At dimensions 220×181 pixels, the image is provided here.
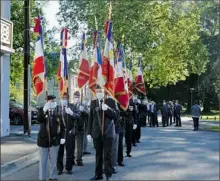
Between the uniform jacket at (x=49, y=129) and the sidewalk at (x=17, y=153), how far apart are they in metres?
1.63

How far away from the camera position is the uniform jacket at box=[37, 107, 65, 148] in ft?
30.9

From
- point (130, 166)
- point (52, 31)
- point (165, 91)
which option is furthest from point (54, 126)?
point (165, 91)

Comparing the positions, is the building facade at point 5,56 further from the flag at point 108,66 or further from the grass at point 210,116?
the grass at point 210,116

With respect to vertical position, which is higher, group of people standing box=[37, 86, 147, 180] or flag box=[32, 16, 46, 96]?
flag box=[32, 16, 46, 96]

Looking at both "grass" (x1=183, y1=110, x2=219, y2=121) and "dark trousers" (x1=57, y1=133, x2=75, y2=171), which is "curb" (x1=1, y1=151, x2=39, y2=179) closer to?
"dark trousers" (x1=57, y1=133, x2=75, y2=171)

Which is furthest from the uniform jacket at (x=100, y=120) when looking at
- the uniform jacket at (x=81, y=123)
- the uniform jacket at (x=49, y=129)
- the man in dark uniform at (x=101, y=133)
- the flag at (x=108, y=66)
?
the uniform jacket at (x=81, y=123)

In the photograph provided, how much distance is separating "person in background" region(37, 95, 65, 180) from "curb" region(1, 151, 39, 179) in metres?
1.32

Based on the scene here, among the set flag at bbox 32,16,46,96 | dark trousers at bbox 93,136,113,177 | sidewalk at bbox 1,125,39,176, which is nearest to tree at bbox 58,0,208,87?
sidewalk at bbox 1,125,39,176

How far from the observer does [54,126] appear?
969 cm

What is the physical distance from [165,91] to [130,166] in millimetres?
58765

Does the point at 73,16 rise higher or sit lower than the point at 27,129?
higher

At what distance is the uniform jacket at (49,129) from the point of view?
9.41 m

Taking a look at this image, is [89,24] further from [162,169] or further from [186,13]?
[162,169]

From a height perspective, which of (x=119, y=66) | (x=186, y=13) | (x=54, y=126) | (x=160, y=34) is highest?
(x=186, y=13)
